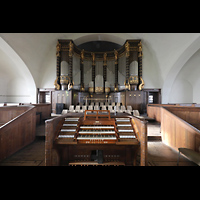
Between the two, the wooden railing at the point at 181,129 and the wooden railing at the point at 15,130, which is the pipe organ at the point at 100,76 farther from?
the wooden railing at the point at 15,130

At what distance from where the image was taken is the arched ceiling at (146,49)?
686 cm

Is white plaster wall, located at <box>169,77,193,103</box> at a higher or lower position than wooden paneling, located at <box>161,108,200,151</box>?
higher

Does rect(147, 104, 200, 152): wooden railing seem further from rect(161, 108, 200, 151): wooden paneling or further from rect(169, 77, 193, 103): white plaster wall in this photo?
rect(169, 77, 193, 103): white plaster wall

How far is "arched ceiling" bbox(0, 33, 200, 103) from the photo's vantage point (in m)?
6.86

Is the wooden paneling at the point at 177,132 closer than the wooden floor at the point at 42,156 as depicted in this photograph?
No

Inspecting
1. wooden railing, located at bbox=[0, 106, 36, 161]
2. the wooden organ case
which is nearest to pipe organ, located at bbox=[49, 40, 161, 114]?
wooden railing, located at bbox=[0, 106, 36, 161]

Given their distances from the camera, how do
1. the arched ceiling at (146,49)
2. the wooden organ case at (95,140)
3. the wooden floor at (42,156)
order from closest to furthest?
the wooden organ case at (95,140) < the wooden floor at (42,156) < the arched ceiling at (146,49)

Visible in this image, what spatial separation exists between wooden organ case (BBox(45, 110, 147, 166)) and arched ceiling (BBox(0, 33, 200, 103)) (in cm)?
743

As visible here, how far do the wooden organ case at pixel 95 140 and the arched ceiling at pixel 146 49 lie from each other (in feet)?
24.4

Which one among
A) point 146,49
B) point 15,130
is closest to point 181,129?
point 15,130

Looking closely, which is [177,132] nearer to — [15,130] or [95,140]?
[95,140]

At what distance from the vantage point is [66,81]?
8211 millimetres

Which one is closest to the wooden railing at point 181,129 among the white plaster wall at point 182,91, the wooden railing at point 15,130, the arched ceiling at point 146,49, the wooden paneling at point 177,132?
the wooden paneling at point 177,132

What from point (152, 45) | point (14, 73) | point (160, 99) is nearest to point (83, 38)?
point (152, 45)
